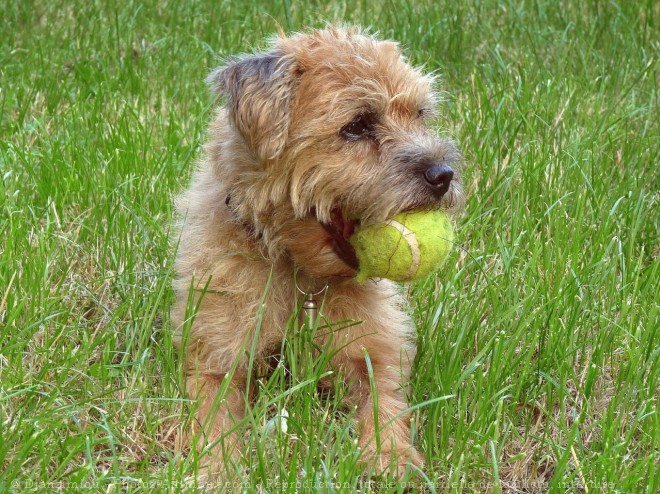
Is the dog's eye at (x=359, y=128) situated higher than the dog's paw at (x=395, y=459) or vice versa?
the dog's eye at (x=359, y=128)

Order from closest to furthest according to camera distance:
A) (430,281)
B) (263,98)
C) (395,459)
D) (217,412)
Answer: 1. (395,459)
2. (217,412)
3. (263,98)
4. (430,281)

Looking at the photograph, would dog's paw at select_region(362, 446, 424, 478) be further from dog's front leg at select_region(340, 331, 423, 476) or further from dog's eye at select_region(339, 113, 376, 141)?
dog's eye at select_region(339, 113, 376, 141)

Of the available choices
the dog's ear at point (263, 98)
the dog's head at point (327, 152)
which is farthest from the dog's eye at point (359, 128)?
the dog's ear at point (263, 98)

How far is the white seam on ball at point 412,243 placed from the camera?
10.4ft

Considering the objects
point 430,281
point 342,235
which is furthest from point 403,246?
point 430,281

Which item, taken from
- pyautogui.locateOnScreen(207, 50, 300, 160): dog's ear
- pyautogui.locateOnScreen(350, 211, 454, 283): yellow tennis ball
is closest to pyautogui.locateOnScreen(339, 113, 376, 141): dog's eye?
pyautogui.locateOnScreen(207, 50, 300, 160): dog's ear

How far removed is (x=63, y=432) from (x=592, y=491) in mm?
1500

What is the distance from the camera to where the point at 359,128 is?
334cm

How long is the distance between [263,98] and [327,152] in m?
0.26

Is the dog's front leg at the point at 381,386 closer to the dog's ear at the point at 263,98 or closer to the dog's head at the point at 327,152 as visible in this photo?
the dog's head at the point at 327,152

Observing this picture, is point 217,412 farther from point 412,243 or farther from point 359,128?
point 359,128

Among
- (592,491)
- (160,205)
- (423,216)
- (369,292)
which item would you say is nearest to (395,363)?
(369,292)

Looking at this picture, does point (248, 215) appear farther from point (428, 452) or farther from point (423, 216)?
point (428, 452)

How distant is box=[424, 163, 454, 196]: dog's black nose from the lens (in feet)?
10.6
